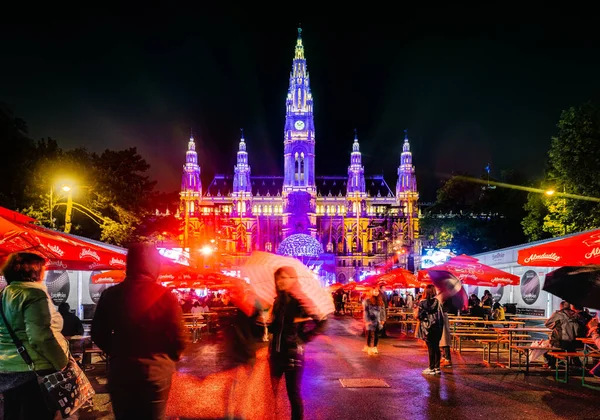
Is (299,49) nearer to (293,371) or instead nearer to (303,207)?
(303,207)

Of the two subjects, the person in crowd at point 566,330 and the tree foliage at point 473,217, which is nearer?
the person in crowd at point 566,330

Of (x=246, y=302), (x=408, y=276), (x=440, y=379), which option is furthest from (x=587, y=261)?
(x=408, y=276)

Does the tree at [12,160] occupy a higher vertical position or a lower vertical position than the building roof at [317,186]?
lower

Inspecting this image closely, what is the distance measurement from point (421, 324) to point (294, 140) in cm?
10677

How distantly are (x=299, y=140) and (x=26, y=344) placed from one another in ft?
373

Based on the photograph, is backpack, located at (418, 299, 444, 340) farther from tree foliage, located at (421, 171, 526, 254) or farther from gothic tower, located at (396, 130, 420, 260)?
gothic tower, located at (396, 130, 420, 260)

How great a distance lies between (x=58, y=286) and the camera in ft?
81.4

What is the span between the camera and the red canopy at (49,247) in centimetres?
820

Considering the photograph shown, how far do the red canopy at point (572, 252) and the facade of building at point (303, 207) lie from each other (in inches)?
3828

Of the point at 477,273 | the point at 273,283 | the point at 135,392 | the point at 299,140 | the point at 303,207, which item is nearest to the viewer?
the point at 135,392

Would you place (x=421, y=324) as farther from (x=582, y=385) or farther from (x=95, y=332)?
(x=95, y=332)

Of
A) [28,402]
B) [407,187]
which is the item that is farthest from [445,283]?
[407,187]

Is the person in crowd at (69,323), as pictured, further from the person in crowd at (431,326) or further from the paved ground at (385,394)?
the person in crowd at (431,326)

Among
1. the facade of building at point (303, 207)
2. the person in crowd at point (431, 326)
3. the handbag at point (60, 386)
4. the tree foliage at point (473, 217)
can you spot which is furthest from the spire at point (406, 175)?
the handbag at point (60, 386)
